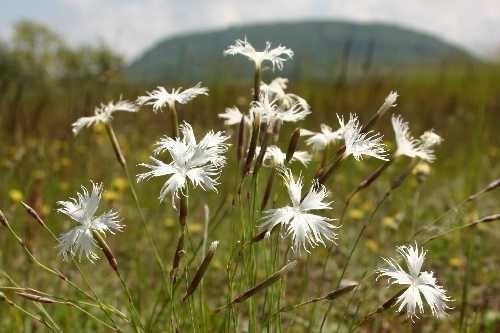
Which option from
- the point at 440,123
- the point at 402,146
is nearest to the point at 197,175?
the point at 402,146

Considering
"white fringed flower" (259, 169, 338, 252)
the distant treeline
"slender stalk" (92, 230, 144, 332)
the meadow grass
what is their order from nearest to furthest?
"white fringed flower" (259, 169, 338, 252), "slender stalk" (92, 230, 144, 332), the meadow grass, the distant treeline

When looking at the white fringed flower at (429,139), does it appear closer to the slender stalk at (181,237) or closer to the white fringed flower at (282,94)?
the white fringed flower at (282,94)

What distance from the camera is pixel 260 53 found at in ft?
4.38

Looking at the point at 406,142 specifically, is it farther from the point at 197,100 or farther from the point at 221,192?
the point at 197,100

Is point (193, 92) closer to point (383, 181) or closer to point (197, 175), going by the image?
point (197, 175)

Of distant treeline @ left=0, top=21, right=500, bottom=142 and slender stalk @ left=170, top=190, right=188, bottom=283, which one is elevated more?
distant treeline @ left=0, top=21, right=500, bottom=142

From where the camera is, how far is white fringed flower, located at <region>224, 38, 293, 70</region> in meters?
1.31

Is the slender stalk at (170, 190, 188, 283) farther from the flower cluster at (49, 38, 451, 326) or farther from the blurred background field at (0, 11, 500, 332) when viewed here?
the blurred background field at (0, 11, 500, 332)

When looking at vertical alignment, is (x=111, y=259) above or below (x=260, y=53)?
below

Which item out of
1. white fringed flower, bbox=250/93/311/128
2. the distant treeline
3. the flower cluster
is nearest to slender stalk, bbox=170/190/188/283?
the flower cluster

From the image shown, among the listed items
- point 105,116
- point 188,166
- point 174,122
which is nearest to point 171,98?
point 174,122

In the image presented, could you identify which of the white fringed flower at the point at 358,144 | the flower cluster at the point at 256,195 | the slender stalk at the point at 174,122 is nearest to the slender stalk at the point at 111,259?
the flower cluster at the point at 256,195

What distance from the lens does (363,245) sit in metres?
3.24

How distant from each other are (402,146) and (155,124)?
5.12 m
